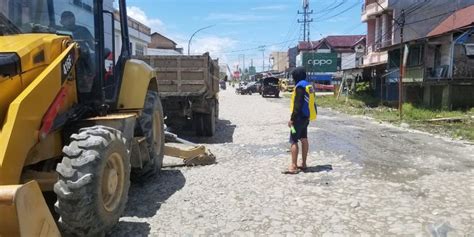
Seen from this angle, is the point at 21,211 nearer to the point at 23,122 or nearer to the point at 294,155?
the point at 23,122

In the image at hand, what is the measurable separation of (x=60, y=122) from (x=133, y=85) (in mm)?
2103

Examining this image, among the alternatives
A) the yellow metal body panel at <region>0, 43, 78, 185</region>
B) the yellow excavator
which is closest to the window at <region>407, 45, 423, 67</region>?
the yellow excavator

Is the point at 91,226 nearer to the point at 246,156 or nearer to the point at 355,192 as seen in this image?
the point at 355,192

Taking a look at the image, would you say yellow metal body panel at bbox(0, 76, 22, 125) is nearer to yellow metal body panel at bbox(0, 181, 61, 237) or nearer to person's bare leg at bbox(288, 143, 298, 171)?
Result: yellow metal body panel at bbox(0, 181, 61, 237)

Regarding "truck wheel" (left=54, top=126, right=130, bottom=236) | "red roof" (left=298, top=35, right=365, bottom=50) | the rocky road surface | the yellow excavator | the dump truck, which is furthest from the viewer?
"red roof" (left=298, top=35, right=365, bottom=50)

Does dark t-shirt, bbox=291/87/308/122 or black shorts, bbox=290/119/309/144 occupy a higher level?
dark t-shirt, bbox=291/87/308/122

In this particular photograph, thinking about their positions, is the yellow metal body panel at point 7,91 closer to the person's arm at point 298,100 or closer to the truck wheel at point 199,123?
the person's arm at point 298,100

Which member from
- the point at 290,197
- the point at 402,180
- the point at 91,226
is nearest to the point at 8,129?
the point at 91,226

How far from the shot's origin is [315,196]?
22.6 ft

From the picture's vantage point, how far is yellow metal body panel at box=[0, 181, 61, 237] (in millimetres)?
3457

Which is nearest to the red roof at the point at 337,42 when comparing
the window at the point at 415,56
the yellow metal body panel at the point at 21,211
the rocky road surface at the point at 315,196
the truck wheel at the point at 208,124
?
the window at the point at 415,56

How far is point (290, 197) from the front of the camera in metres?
6.84

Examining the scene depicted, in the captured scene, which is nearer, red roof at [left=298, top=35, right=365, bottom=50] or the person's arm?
the person's arm

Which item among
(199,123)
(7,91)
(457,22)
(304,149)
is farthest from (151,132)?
(457,22)
